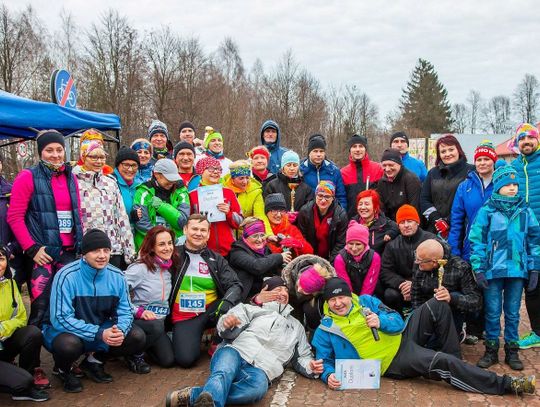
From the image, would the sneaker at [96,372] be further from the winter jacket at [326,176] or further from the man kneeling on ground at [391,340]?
the winter jacket at [326,176]

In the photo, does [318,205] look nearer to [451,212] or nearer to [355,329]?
[451,212]

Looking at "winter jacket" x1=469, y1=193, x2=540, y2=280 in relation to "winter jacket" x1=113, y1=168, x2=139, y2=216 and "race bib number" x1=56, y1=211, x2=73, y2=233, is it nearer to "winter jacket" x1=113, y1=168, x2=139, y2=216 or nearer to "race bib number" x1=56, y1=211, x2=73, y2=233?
"winter jacket" x1=113, y1=168, x2=139, y2=216

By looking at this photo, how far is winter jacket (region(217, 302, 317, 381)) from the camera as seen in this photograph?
172 inches

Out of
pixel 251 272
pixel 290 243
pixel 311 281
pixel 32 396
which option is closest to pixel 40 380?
pixel 32 396

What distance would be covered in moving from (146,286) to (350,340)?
2133mm

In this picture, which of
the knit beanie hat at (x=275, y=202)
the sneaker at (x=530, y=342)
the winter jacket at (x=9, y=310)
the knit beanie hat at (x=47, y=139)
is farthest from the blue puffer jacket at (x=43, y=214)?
the sneaker at (x=530, y=342)

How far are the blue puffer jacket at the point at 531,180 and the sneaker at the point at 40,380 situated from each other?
5.38 m

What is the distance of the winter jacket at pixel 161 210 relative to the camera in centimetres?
555

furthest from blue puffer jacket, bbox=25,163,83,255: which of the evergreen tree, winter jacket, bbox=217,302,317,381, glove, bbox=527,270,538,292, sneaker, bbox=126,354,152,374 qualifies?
the evergreen tree

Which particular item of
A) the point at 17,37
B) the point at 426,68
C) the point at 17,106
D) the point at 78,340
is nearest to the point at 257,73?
the point at 17,37

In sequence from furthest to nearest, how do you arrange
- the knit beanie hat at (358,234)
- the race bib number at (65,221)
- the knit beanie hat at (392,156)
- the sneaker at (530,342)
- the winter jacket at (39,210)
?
the knit beanie hat at (392,156)
the sneaker at (530,342)
the knit beanie hat at (358,234)
the race bib number at (65,221)
the winter jacket at (39,210)

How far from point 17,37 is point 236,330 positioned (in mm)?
25196

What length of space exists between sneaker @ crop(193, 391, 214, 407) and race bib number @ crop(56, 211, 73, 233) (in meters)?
2.23

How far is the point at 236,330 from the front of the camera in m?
4.49
